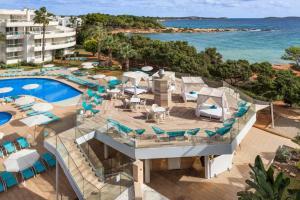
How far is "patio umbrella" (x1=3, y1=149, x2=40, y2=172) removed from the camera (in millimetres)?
14414

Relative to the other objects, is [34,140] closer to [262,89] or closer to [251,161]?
[251,161]

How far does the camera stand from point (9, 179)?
15.0 metres

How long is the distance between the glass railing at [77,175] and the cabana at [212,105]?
809 cm

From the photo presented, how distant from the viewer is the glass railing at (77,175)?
11.8 m

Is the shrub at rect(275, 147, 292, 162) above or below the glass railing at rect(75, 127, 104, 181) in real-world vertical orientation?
below

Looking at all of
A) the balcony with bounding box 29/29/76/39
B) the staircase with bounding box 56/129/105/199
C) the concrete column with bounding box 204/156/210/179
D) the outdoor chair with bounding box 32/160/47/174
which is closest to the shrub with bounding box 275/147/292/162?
the concrete column with bounding box 204/156/210/179

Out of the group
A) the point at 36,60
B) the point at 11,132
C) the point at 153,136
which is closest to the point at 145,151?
the point at 153,136

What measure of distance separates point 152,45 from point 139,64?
3468 mm

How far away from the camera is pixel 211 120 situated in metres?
16.8

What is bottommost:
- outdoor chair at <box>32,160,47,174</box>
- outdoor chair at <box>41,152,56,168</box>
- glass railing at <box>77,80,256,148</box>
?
outdoor chair at <box>32,160,47,174</box>

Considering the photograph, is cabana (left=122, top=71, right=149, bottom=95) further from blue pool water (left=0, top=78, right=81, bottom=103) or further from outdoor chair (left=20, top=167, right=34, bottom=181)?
blue pool water (left=0, top=78, right=81, bottom=103)

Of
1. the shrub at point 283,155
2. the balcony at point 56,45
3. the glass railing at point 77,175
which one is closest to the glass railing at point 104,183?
the glass railing at point 77,175

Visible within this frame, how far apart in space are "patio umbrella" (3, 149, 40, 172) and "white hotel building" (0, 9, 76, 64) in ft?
111

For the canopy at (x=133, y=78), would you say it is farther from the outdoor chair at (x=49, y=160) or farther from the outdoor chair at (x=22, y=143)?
the outdoor chair at (x=22, y=143)
